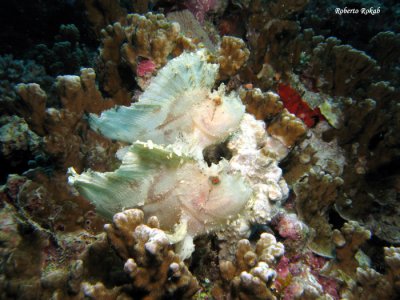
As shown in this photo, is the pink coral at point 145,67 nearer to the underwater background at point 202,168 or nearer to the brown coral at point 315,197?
the underwater background at point 202,168

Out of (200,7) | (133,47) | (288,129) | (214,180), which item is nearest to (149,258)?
(214,180)

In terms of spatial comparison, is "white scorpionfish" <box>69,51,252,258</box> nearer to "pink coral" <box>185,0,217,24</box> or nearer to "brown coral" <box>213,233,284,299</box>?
"brown coral" <box>213,233,284,299</box>

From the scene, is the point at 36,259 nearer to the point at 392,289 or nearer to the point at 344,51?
the point at 392,289

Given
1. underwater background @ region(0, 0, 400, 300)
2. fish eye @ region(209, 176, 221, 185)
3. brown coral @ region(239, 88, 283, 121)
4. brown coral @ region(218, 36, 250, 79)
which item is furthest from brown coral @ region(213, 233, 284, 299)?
brown coral @ region(218, 36, 250, 79)

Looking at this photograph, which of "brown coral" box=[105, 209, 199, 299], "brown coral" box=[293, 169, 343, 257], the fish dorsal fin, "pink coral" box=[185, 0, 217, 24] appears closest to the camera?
"brown coral" box=[105, 209, 199, 299]

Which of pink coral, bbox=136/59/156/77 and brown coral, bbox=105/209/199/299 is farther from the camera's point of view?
pink coral, bbox=136/59/156/77

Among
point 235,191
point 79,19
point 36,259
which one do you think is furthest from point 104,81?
point 79,19
